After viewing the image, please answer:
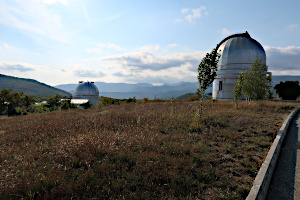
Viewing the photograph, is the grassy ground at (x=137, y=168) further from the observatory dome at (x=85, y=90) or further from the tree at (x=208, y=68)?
the observatory dome at (x=85, y=90)

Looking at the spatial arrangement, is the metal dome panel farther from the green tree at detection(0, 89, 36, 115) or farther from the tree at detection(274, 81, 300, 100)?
the green tree at detection(0, 89, 36, 115)

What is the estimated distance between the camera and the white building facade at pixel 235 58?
2803 cm

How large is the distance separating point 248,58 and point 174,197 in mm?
30803

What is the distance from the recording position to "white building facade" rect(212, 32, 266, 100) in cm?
2803

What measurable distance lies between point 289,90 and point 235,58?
1158 centimetres

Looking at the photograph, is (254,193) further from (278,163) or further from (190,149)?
(278,163)

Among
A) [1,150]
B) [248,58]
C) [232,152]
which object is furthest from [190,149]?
[248,58]

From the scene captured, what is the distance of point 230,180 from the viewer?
13.2 ft

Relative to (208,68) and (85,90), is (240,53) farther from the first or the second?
(85,90)

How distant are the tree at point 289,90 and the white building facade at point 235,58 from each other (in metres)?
5.85

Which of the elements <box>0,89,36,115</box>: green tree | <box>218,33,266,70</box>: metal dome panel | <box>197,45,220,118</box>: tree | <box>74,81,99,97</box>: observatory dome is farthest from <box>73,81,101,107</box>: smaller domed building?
<box>197,45,220,118</box>: tree

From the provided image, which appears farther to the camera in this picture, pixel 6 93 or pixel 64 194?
pixel 6 93

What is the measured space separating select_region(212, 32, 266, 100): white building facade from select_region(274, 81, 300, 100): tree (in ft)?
19.2

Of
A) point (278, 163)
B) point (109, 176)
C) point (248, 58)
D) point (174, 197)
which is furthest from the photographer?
point (248, 58)
